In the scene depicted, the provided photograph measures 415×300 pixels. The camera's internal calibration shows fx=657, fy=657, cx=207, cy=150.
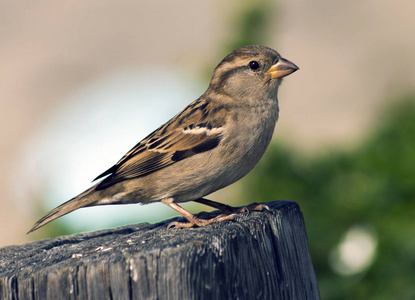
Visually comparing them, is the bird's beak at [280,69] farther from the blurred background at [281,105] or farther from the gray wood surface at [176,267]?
the gray wood surface at [176,267]

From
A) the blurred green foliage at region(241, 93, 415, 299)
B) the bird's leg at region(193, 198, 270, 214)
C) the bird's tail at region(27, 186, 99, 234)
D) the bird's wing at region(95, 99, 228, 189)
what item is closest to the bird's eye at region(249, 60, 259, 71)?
the bird's wing at region(95, 99, 228, 189)

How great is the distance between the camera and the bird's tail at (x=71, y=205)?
13.0ft

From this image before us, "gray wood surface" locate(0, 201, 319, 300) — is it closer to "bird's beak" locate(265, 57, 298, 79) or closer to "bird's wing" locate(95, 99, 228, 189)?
"bird's wing" locate(95, 99, 228, 189)

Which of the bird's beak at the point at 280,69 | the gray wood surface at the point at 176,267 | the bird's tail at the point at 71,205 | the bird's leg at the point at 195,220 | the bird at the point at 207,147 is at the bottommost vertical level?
the gray wood surface at the point at 176,267

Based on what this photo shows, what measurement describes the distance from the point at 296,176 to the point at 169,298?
10.3 feet

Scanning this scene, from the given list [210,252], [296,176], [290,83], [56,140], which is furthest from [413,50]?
[210,252]

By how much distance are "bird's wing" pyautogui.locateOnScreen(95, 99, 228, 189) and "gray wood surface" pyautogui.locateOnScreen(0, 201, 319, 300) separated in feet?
4.07

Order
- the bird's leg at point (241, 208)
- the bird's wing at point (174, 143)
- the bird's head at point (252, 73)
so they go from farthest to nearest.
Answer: the bird's head at point (252, 73), the bird's wing at point (174, 143), the bird's leg at point (241, 208)

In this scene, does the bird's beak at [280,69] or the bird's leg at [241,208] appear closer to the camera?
the bird's leg at [241,208]

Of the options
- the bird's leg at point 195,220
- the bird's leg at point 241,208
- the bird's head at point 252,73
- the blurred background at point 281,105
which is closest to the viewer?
the bird's leg at point 195,220

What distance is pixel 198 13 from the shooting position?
16.7 meters

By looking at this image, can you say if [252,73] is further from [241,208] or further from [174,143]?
[241,208]

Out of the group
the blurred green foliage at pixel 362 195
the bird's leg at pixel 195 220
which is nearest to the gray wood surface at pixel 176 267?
the bird's leg at pixel 195 220

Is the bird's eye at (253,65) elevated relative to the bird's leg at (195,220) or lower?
elevated
